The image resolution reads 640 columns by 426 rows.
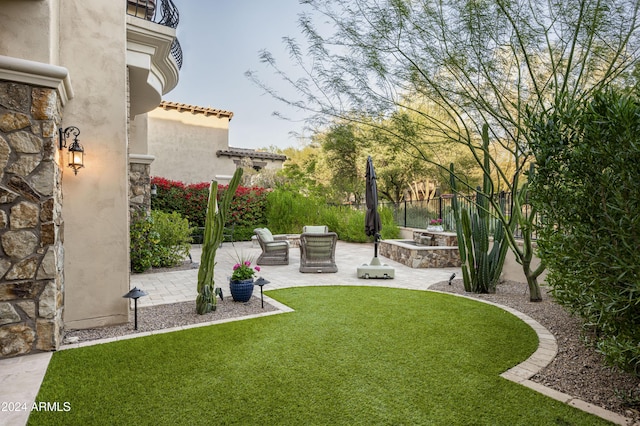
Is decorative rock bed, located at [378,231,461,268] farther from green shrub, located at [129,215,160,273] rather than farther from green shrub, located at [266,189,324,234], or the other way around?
green shrub, located at [129,215,160,273]

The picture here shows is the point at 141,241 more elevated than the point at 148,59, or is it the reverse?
the point at 148,59

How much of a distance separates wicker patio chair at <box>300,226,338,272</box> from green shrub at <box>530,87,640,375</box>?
549 centimetres

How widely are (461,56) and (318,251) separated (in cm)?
490

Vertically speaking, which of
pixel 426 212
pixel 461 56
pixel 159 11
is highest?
pixel 159 11

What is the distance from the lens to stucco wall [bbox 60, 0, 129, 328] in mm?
4105

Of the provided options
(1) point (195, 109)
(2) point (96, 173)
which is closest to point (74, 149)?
(2) point (96, 173)

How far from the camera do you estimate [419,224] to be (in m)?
12.4

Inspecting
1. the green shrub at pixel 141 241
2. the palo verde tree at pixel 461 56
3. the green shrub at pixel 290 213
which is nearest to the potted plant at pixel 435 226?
the palo verde tree at pixel 461 56

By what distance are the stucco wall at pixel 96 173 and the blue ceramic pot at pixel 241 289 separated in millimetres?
1502

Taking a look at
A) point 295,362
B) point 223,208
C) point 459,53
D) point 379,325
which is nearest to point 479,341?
point 379,325

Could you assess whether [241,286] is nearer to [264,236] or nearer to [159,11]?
[264,236]

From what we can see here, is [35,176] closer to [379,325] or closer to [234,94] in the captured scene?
[379,325]

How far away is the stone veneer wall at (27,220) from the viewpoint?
3.26 metres

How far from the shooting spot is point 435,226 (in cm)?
1046
